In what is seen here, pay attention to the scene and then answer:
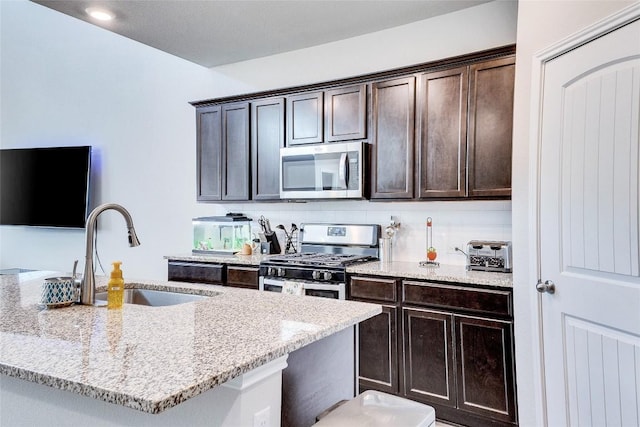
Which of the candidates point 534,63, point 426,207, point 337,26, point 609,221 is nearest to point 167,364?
point 609,221

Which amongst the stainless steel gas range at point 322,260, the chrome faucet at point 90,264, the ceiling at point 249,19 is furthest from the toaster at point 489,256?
the chrome faucet at point 90,264

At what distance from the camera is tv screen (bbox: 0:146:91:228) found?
5.31 metres

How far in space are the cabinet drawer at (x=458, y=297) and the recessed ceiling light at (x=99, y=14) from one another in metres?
2.93

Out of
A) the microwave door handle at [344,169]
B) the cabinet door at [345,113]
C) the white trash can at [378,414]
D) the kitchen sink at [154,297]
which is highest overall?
the cabinet door at [345,113]

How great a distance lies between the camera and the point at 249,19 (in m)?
3.53

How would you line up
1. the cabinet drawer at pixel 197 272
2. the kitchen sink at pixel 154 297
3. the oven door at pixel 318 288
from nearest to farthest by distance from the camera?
1. the kitchen sink at pixel 154 297
2. the oven door at pixel 318 288
3. the cabinet drawer at pixel 197 272

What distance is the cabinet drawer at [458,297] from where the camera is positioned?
2.57m

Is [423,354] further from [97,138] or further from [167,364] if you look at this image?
[97,138]

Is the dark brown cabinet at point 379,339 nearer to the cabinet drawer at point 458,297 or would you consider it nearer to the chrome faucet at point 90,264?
the cabinet drawer at point 458,297

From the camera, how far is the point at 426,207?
3.52 metres

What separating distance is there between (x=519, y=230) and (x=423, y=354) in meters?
0.98

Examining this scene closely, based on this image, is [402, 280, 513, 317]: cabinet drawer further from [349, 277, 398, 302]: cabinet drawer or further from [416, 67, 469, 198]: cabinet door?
[416, 67, 469, 198]: cabinet door

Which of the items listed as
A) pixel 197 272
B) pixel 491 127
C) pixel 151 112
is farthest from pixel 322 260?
pixel 151 112

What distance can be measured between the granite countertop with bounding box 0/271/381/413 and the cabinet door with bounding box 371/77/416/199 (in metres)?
1.62
